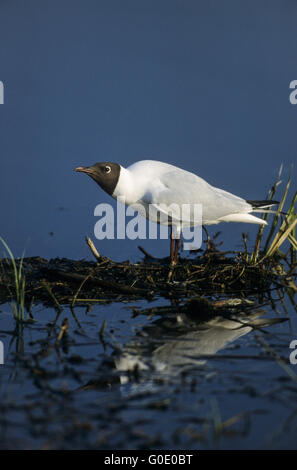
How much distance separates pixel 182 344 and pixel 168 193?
2530 millimetres

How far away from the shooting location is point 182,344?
4.24 m

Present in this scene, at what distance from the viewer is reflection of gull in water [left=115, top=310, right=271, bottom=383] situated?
381 centimetres

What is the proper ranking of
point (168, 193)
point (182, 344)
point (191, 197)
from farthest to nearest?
point (191, 197), point (168, 193), point (182, 344)

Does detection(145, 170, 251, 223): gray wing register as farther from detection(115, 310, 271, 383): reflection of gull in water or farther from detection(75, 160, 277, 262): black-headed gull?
detection(115, 310, 271, 383): reflection of gull in water

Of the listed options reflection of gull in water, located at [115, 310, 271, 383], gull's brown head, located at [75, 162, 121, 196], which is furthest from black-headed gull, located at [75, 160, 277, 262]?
reflection of gull in water, located at [115, 310, 271, 383]

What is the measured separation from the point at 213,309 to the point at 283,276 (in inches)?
50.2

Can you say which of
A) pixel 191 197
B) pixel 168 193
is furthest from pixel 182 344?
pixel 191 197

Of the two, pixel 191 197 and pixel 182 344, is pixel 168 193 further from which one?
pixel 182 344

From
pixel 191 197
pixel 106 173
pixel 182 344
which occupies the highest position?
pixel 106 173

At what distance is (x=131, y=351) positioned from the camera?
4059 millimetres

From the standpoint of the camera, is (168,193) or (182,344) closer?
(182,344)

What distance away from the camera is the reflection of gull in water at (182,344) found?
12.5 ft

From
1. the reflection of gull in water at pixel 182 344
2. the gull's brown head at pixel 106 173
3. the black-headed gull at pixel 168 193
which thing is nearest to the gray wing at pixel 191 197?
the black-headed gull at pixel 168 193

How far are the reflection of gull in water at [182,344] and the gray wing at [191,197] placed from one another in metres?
1.87
